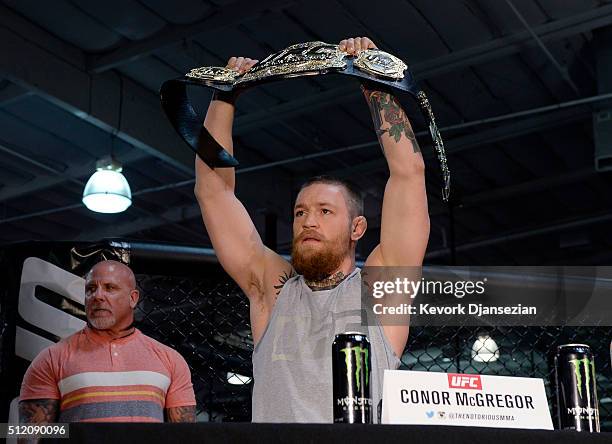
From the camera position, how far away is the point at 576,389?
1159mm

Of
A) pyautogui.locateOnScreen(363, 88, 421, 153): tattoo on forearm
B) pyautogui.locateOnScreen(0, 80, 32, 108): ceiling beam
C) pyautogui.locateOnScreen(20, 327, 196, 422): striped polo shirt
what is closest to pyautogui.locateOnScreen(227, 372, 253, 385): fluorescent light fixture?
pyautogui.locateOnScreen(20, 327, 196, 422): striped polo shirt

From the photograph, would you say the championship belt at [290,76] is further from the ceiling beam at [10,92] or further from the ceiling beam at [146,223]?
the ceiling beam at [146,223]

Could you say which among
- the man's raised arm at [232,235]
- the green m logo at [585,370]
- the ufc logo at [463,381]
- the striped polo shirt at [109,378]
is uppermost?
the man's raised arm at [232,235]

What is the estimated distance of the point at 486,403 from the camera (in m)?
1.08

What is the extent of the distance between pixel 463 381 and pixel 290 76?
757 mm

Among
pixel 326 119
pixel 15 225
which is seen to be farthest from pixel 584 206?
pixel 15 225

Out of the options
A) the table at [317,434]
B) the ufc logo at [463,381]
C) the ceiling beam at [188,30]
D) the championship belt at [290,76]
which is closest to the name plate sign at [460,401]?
the ufc logo at [463,381]

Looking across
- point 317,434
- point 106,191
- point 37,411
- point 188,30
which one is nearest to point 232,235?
point 37,411

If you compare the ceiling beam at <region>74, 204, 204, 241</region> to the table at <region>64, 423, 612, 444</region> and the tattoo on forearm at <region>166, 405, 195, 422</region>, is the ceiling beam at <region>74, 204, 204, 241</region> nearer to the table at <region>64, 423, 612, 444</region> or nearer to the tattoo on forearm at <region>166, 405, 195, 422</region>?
the tattoo on forearm at <region>166, 405, 195, 422</region>

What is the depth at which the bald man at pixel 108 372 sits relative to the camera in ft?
6.46

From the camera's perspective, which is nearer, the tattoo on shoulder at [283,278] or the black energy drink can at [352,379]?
the black energy drink can at [352,379]

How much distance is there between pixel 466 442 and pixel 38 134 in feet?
17.9

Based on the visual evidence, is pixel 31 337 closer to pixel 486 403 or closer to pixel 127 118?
pixel 486 403

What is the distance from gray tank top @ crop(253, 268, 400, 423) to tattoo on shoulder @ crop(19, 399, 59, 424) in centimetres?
54
